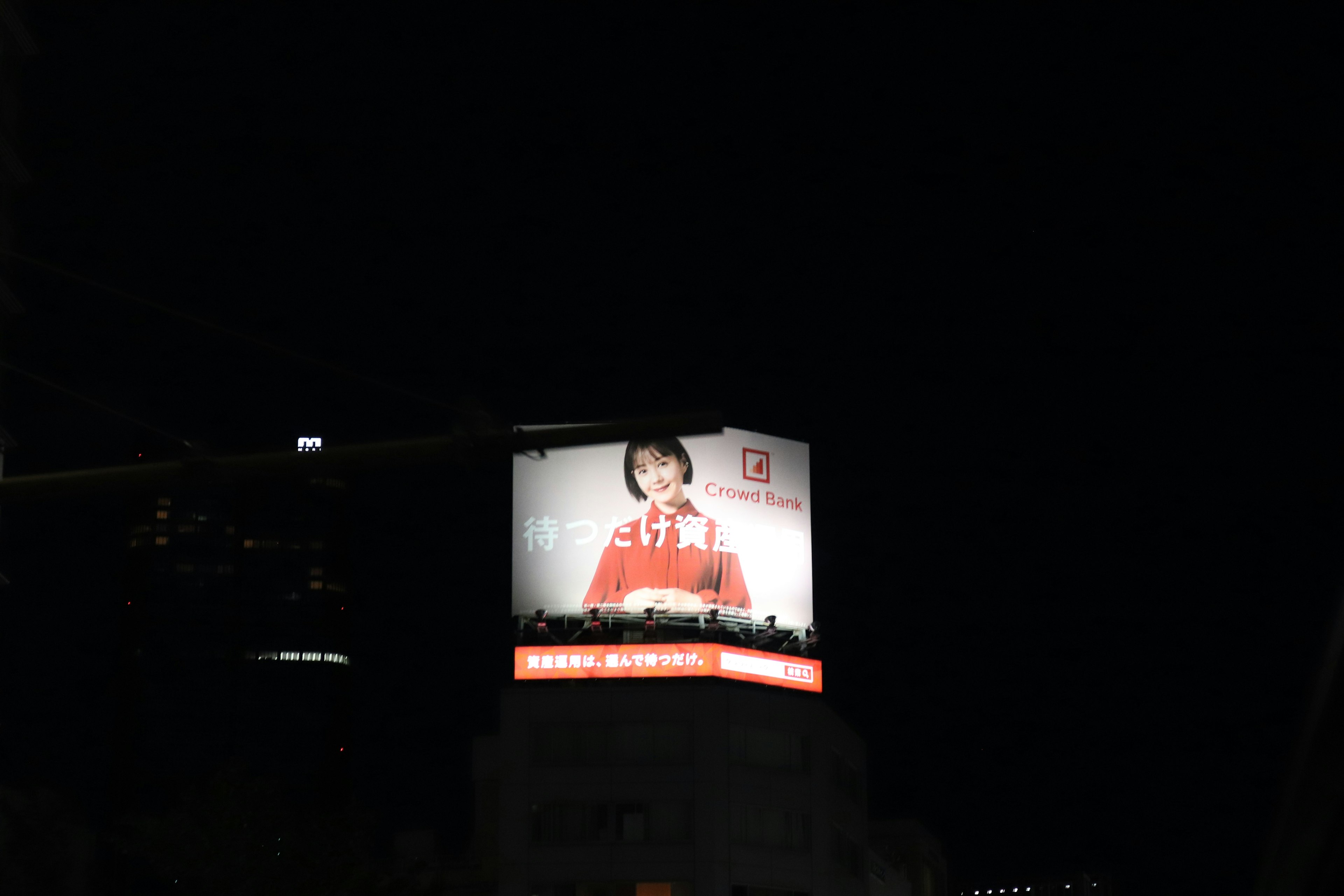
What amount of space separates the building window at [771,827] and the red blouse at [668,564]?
732 centimetres

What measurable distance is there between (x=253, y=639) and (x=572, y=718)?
129575 millimetres

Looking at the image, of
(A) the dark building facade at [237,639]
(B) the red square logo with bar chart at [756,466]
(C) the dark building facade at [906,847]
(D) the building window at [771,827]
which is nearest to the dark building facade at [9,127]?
(B) the red square logo with bar chart at [756,466]

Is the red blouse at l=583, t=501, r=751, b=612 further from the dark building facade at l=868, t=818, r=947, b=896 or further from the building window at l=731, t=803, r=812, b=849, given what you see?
the dark building facade at l=868, t=818, r=947, b=896

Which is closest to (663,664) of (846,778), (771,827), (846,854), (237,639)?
(771,827)

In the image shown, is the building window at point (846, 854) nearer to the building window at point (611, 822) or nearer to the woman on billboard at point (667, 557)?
the building window at point (611, 822)

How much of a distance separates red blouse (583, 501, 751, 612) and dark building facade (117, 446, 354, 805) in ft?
368

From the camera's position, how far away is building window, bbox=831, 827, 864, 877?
55.4m

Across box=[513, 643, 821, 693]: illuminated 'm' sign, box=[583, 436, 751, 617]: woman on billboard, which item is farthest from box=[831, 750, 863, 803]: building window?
box=[583, 436, 751, 617]: woman on billboard

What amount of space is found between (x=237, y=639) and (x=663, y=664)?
132 meters

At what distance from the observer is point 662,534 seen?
54281 mm

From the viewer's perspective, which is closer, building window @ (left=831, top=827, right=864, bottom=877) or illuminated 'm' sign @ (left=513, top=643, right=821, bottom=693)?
illuminated 'm' sign @ (left=513, top=643, right=821, bottom=693)

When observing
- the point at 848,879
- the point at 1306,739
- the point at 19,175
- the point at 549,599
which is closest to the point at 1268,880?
the point at 1306,739

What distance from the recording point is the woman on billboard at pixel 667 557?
5378cm

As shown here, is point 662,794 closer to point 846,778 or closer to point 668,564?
point 668,564
